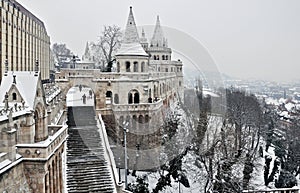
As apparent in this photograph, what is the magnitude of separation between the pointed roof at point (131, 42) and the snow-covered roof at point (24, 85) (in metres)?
14.1

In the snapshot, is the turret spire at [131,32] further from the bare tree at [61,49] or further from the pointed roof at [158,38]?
the bare tree at [61,49]

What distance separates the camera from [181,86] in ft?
143

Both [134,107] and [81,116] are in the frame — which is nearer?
[81,116]

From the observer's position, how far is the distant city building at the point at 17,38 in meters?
25.1

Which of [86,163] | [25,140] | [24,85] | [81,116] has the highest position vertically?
[24,85]

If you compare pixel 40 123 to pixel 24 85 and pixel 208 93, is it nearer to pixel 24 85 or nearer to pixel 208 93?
pixel 24 85

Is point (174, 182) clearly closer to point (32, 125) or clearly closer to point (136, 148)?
point (136, 148)

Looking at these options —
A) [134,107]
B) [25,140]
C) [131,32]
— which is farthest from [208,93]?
[25,140]

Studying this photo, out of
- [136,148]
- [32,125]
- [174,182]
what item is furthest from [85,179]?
[174,182]

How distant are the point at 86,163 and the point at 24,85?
6.48m

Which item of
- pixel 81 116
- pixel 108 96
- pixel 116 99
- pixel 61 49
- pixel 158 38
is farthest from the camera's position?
pixel 61 49

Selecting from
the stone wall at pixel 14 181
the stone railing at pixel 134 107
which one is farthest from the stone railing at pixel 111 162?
the stone wall at pixel 14 181

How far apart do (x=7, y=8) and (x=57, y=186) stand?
18320mm

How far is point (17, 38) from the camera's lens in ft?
95.1
